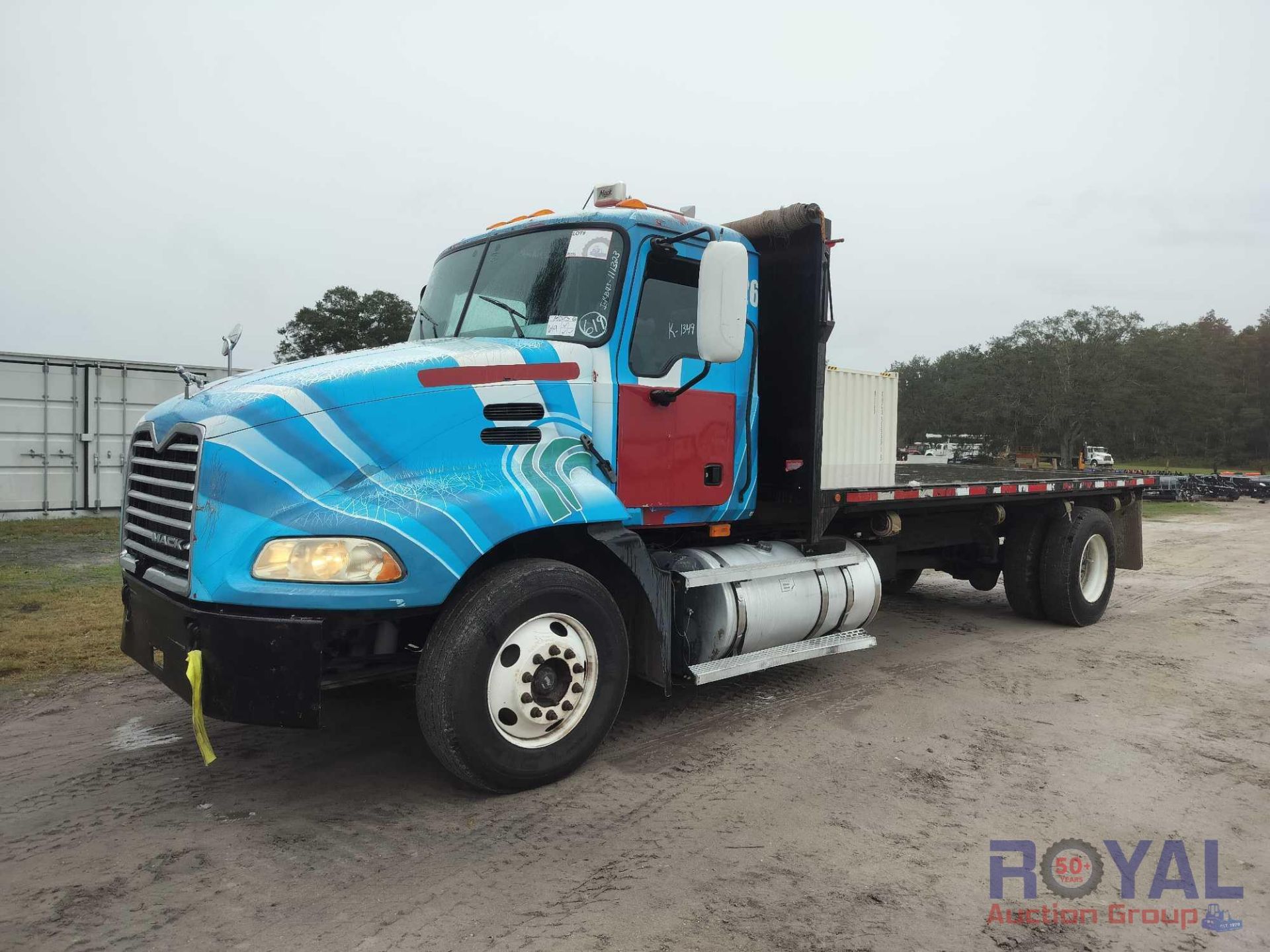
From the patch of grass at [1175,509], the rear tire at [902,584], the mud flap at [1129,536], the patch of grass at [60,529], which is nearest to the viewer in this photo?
the mud flap at [1129,536]

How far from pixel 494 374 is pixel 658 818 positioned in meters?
2.17

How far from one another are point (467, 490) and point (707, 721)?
220 cm

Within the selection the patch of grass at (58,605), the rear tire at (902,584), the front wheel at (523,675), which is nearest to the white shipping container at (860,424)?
the rear tire at (902,584)

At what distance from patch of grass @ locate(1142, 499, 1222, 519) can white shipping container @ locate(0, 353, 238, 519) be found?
2249 cm

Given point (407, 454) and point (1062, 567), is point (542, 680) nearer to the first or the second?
point (407, 454)

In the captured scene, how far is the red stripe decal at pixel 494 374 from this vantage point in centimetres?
386

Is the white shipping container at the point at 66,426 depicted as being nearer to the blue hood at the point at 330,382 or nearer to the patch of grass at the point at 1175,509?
the blue hood at the point at 330,382

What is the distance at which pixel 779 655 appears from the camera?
5176mm

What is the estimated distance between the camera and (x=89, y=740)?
14.7 ft

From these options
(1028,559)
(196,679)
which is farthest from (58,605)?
(1028,559)

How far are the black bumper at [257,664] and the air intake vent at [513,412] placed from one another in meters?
1.22

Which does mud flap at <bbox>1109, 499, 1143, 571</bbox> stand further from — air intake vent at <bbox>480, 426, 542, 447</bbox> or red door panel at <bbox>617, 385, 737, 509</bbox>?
air intake vent at <bbox>480, 426, 542, 447</bbox>

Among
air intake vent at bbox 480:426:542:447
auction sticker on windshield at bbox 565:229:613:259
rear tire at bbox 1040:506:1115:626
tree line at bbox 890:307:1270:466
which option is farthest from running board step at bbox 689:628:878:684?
tree line at bbox 890:307:1270:466

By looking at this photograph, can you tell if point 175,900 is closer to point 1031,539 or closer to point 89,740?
point 89,740
